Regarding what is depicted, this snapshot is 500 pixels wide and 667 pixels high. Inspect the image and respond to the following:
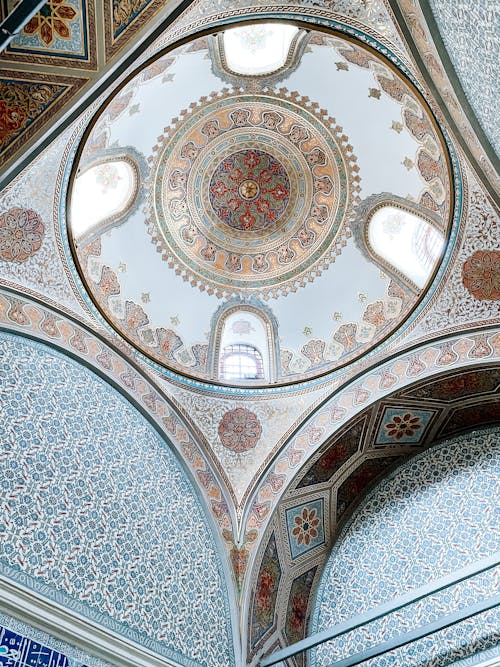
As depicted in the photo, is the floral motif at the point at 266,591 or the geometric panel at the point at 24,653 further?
the floral motif at the point at 266,591

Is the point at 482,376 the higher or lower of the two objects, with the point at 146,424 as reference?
higher

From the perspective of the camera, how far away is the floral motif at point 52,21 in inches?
170

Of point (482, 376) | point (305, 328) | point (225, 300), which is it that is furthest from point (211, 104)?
point (482, 376)

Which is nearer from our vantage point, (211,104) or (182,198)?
(211,104)

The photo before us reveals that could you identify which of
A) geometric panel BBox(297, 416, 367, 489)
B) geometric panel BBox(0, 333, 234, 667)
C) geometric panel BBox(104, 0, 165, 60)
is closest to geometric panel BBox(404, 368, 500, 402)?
geometric panel BBox(297, 416, 367, 489)

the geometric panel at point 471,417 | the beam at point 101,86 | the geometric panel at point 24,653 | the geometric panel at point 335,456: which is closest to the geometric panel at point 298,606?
the geometric panel at point 335,456

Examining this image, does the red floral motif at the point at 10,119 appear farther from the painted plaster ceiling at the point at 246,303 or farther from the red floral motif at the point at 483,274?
the red floral motif at the point at 483,274

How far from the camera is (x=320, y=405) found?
27.2 ft

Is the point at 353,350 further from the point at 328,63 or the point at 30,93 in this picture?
the point at 30,93

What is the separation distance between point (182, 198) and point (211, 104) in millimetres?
1395

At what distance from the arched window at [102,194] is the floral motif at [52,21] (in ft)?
10.5

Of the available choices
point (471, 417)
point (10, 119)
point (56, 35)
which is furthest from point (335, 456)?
point (56, 35)

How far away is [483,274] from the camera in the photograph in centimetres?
725

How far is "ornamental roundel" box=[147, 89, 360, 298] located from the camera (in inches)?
352
